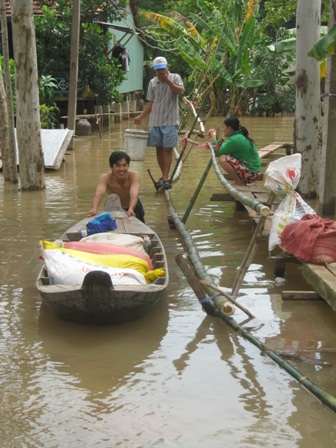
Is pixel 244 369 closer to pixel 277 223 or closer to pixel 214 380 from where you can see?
pixel 214 380

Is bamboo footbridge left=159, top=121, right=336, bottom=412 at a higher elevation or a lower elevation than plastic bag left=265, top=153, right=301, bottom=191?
lower

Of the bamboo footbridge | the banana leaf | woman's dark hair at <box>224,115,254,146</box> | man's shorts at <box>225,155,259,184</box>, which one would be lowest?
the bamboo footbridge

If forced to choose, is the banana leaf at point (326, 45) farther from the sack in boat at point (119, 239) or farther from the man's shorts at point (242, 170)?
the sack in boat at point (119, 239)

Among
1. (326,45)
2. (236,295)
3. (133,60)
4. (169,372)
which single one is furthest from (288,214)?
(133,60)

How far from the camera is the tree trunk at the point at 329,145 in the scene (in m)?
8.27

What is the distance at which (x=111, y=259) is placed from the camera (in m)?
5.50

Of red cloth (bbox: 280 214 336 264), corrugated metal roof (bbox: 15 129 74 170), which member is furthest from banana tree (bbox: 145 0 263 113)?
red cloth (bbox: 280 214 336 264)

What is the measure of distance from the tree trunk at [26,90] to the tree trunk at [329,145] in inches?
160

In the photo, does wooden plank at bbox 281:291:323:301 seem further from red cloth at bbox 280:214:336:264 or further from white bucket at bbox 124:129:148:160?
white bucket at bbox 124:129:148:160

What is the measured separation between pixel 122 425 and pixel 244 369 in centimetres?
101

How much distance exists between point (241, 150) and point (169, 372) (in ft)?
16.1

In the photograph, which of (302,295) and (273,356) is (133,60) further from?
(273,356)

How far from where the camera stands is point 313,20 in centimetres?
933

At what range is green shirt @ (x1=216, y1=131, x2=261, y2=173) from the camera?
8938 millimetres
